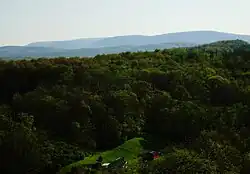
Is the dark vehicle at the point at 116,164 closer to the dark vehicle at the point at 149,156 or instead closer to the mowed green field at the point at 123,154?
the mowed green field at the point at 123,154

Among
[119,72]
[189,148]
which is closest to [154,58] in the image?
[119,72]

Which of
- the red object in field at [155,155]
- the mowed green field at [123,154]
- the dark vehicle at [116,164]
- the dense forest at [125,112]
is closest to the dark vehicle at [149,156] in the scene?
the red object in field at [155,155]

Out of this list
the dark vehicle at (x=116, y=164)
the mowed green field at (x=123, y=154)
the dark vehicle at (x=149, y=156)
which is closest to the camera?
the dark vehicle at (x=116, y=164)

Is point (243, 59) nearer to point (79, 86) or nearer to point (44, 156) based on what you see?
point (79, 86)

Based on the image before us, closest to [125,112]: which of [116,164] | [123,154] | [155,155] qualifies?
[123,154]

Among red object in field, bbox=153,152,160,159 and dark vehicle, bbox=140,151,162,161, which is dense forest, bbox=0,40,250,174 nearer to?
red object in field, bbox=153,152,160,159

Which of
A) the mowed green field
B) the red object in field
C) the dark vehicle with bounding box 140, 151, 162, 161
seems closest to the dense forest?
the red object in field

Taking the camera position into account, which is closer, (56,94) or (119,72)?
(56,94)
